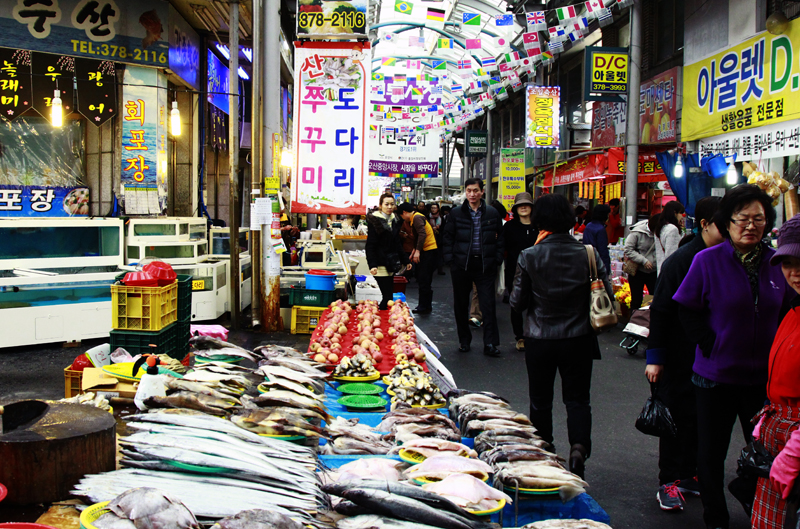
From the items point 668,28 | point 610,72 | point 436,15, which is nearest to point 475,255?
point 610,72

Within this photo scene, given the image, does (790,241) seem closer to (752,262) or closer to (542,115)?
(752,262)

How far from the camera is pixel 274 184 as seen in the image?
9461 mm

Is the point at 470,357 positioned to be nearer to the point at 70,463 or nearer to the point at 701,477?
the point at 701,477

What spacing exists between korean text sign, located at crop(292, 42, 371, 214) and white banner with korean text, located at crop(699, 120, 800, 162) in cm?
655

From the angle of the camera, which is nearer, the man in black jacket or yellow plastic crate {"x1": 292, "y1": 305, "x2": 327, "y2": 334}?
the man in black jacket

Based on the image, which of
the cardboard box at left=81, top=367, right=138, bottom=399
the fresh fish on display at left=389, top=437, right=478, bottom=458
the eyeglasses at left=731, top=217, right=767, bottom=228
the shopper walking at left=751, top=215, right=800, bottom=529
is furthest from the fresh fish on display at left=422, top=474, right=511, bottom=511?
the cardboard box at left=81, top=367, right=138, bottom=399

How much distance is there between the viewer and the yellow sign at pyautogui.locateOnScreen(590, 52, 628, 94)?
12.8m

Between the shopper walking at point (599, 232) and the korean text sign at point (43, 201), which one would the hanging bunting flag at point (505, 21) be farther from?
the korean text sign at point (43, 201)

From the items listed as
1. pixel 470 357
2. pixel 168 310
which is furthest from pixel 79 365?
pixel 470 357

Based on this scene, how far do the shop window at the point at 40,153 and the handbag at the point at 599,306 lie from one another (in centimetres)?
1179

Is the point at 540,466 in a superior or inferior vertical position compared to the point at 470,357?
superior

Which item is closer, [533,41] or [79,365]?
[79,365]

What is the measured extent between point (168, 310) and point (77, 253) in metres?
4.00

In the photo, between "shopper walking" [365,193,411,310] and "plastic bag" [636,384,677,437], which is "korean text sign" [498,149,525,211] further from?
"plastic bag" [636,384,677,437]
